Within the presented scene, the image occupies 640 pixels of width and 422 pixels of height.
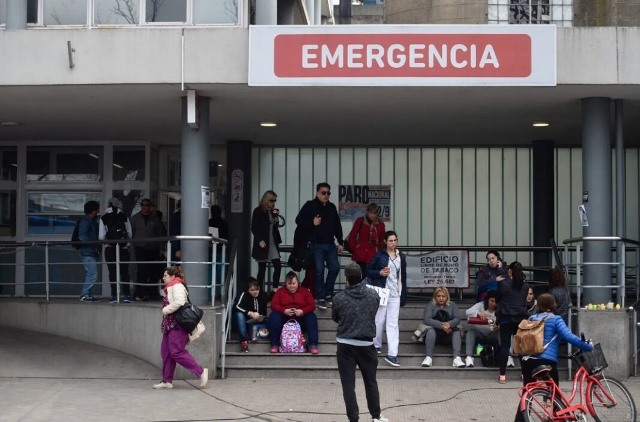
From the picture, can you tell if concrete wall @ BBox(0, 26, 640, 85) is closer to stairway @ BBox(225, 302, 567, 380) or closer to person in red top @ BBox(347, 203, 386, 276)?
person in red top @ BBox(347, 203, 386, 276)

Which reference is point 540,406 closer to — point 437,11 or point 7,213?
point 7,213

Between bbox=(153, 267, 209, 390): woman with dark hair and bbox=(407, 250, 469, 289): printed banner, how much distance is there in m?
5.41

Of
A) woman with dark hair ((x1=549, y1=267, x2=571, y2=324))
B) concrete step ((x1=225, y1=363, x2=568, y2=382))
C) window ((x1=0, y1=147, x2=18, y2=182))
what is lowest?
concrete step ((x1=225, y1=363, x2=568, y2=382))

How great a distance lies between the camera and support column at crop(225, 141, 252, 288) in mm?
17578

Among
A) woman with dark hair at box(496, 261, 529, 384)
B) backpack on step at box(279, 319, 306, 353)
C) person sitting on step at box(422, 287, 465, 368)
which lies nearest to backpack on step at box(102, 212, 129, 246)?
backpack on step at box(279, 319, 306, 353)

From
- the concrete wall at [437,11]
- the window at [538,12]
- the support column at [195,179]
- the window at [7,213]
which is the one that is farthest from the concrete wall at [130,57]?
the concrete wall at [437,11]

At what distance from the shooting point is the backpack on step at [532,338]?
9.31m

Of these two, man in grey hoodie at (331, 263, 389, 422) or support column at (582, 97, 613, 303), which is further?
support column at (582, 97, 613, 303)

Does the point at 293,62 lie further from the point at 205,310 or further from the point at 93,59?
the point at 205,310

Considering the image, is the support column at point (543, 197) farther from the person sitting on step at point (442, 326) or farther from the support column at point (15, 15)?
the support column at point (15, 15)

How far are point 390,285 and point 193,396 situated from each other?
9.79 feet

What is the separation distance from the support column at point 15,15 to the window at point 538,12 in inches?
402

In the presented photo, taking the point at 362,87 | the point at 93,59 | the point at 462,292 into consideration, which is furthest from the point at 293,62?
the point at 462,292

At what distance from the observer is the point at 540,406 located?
892 cm
